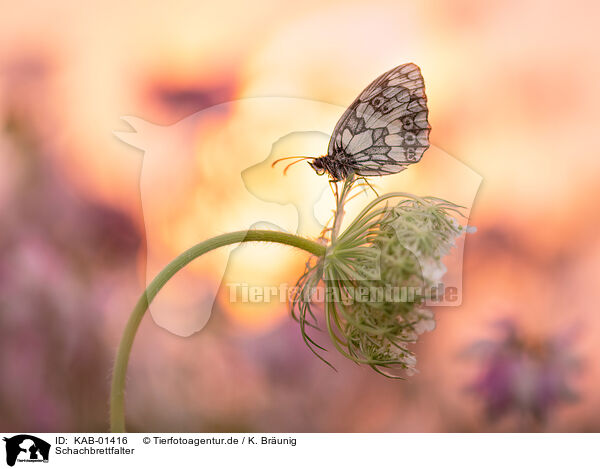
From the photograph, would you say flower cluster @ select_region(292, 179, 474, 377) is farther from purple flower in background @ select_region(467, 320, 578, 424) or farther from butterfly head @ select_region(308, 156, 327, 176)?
purple flower in background @ select_region(467, 320, 578, 424)

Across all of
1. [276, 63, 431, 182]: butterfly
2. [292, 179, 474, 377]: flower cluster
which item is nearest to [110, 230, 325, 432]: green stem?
[292, 179, 474, 377]: flower cluster

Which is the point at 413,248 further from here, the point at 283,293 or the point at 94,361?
the point at 94,361

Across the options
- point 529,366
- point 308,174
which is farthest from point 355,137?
point 529,366

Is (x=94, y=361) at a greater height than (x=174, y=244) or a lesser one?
lesser
